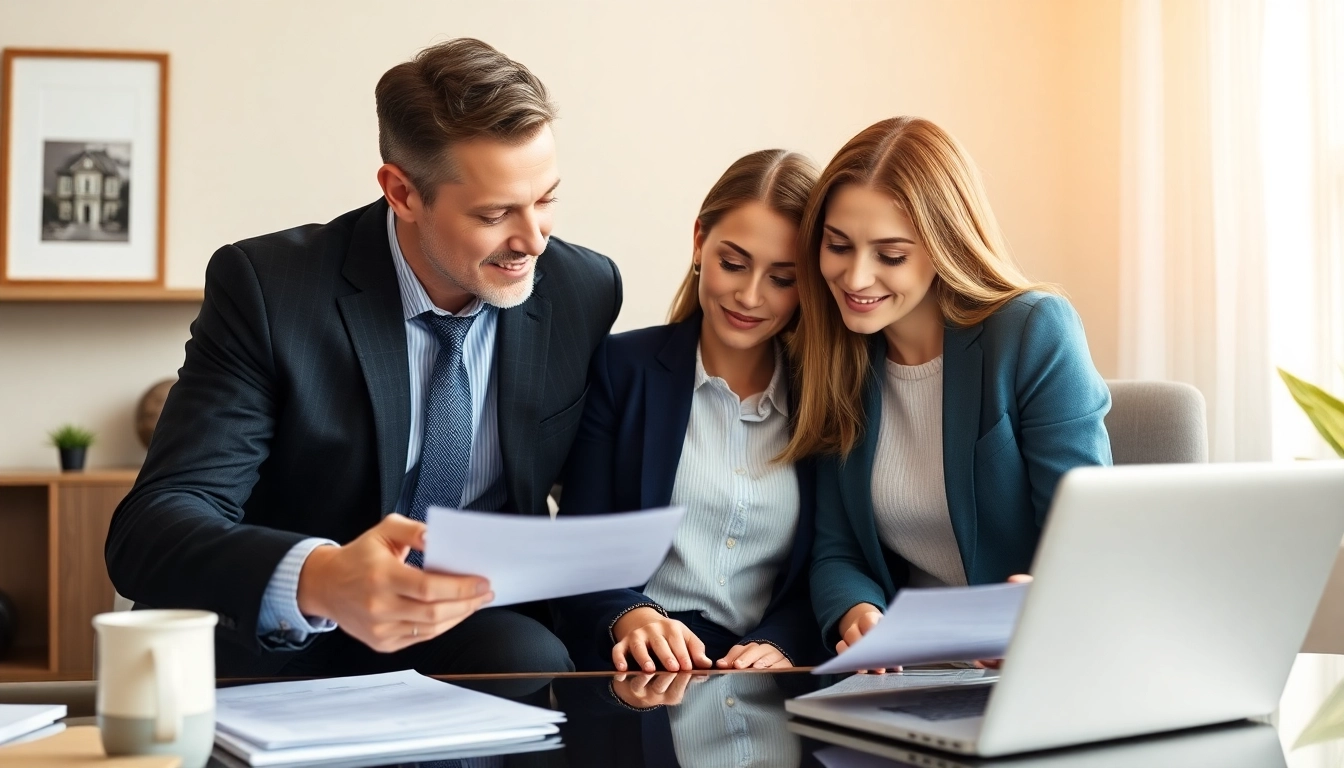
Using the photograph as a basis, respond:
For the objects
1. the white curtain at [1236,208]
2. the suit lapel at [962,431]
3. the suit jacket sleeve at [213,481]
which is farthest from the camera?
the white curtain at [1236,208]

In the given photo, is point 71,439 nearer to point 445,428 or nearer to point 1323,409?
point 445,428

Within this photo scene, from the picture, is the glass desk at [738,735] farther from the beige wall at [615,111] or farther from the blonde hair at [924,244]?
the beige wall at [615,111]

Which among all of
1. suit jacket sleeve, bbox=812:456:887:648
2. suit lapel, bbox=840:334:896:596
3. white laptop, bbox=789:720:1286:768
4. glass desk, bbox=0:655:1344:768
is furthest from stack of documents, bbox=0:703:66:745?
suit lapel, bbox=840:334:896:596

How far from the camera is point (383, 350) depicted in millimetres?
1734

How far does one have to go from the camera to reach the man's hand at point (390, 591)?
1042 millimetres

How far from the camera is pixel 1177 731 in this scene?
1035 mm

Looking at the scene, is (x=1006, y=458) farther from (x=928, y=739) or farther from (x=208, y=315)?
(x=208, y=315)

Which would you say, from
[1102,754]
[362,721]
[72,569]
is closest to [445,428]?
[362,721]

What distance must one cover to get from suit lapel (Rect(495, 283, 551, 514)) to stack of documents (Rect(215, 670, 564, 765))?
648 mm

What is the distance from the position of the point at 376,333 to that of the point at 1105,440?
3.37 ft

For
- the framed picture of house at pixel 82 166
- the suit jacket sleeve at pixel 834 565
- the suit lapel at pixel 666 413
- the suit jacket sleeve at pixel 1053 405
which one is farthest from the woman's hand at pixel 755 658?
the framed picture of house at pixel 82 166

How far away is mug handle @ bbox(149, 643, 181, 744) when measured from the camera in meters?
0.85

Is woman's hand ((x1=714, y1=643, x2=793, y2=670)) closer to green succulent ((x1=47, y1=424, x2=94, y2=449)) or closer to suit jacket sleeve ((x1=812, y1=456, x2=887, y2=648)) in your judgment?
suit jacket sleeve ((x1=812, y1=456, x2=887, y2=648))

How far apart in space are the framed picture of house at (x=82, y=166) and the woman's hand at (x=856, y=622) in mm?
2675
